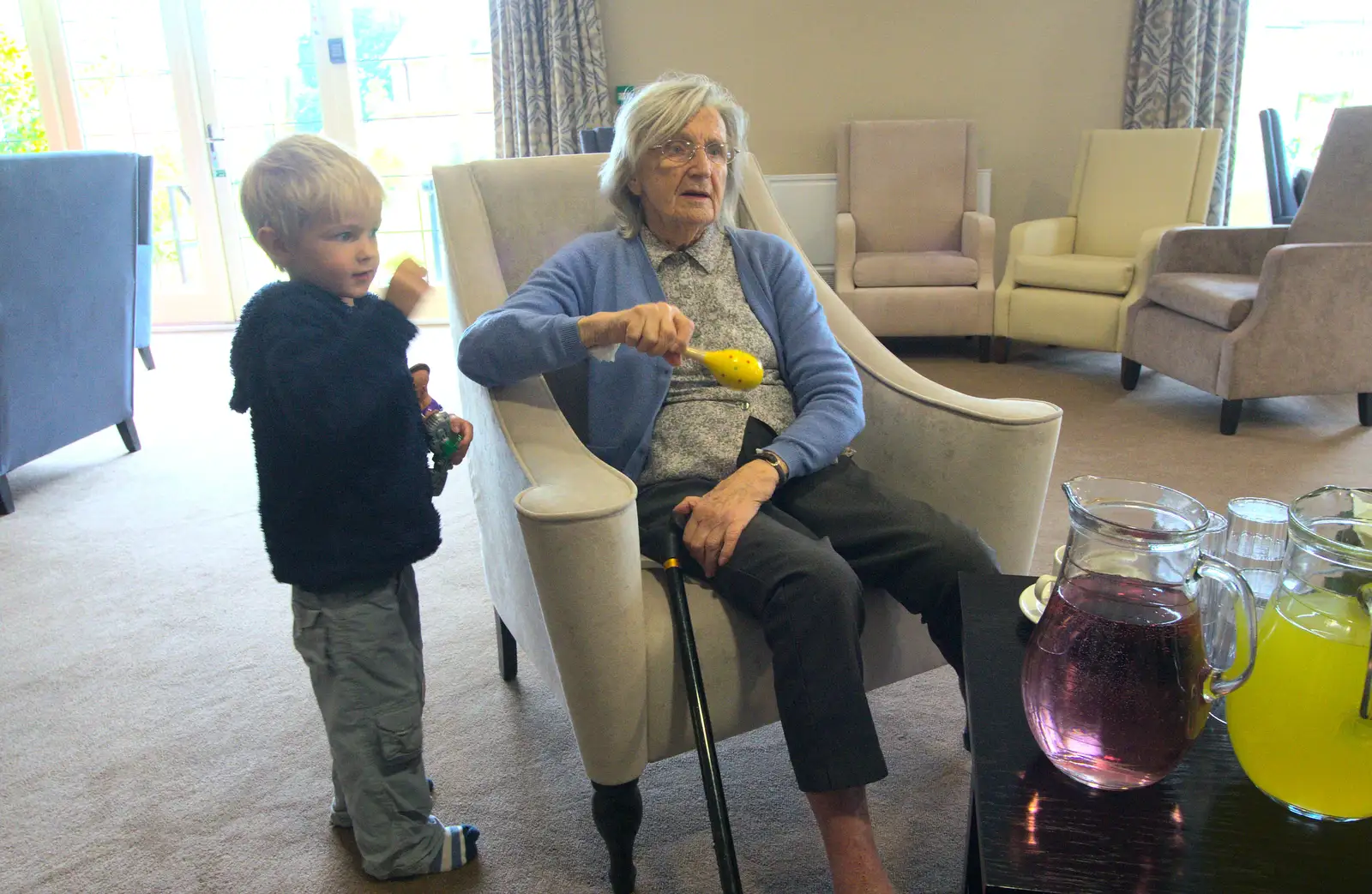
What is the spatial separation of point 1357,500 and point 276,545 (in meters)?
1.06

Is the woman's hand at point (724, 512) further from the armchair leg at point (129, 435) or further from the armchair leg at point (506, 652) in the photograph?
the armchair leg at point (129, 435)

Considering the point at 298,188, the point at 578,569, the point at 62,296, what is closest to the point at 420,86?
the point at 62,296

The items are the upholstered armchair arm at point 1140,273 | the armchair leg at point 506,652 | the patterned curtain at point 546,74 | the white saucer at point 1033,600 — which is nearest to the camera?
the white saucer at point 1033,600

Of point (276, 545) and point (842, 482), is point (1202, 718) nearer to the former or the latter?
point (842, 482)

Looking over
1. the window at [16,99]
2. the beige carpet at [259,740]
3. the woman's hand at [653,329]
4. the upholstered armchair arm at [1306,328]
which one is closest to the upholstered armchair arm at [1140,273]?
the upholstered armchair arm at [1306,328]

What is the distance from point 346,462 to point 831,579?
1.87ft

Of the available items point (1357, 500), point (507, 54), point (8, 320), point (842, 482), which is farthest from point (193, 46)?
point (1357, 500)

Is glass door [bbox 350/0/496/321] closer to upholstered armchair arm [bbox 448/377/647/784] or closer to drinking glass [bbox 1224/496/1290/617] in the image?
upholstered armchair arm [bbox 448/377/647/784]

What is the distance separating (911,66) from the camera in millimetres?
4484

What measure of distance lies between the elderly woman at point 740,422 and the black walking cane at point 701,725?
7cm

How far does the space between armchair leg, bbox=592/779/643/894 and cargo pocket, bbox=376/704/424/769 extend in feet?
Result: 0.79

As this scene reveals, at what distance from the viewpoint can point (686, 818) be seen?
1361mm

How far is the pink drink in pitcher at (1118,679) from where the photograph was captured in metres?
0.68

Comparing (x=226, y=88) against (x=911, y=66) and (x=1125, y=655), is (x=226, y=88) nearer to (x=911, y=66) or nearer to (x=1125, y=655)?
(x=911, y=66)
